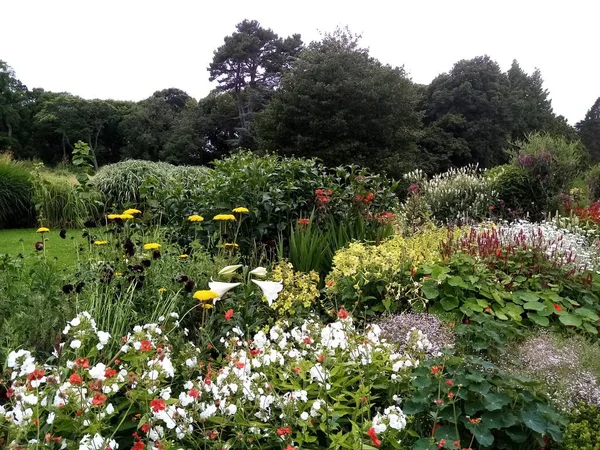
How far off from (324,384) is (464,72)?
27.9m

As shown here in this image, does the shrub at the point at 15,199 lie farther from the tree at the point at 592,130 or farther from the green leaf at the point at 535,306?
the tree at the point at 592,130

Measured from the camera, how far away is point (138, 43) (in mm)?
8992

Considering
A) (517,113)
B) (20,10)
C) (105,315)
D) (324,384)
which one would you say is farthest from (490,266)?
(517,113)

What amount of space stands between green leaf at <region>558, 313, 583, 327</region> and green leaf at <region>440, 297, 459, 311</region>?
0.63 metres

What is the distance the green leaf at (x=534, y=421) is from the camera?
1547 mm

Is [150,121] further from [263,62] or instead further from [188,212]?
[188,212]

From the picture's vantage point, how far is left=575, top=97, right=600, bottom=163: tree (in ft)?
126

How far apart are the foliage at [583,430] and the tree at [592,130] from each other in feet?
140

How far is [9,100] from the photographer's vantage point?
31984mm

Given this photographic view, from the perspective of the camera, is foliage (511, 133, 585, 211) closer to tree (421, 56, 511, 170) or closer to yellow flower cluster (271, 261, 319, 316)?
yellow flower cluster (271, 261, 319, 316)

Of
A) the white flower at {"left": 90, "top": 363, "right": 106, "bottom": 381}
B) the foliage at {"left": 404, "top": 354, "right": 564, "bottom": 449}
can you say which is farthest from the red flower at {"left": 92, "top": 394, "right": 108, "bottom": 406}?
the foliage at {"left": 404, "top": 354, "right": 564, "bottom": 449}

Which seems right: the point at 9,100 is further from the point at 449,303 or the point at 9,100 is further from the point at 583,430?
the point at 583,430

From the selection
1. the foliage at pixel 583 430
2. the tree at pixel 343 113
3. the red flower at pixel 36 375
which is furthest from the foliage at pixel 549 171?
the red flower at pixel 36 375

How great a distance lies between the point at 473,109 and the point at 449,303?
25.5m
